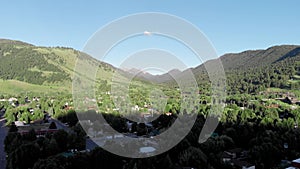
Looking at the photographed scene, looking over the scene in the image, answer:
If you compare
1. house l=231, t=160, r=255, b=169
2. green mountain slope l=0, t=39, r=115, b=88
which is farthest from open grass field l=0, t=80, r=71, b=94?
house l=231, t=160, r=255, b=169

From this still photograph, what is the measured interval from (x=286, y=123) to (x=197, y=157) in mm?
12936

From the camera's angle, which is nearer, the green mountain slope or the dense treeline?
the dense treeline

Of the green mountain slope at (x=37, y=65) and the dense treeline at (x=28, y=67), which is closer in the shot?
the dense treeline at (x=28, y=67)

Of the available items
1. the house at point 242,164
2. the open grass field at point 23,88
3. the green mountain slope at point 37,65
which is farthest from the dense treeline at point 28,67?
A: the house at point 242,164

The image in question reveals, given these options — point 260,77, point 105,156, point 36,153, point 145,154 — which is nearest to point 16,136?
point 36,153

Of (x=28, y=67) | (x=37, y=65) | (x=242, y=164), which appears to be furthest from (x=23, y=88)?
(x=242, y=164)

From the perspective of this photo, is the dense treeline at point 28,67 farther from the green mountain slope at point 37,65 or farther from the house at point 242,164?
the house at point 242,164

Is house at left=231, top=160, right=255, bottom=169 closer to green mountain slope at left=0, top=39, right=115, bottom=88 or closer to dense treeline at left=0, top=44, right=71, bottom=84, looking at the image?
green mountain slope at left=0, top=39, right=115, bottom=88

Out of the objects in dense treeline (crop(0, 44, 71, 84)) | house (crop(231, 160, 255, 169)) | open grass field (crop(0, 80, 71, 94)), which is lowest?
house (crop(231, 160, 255, 169))

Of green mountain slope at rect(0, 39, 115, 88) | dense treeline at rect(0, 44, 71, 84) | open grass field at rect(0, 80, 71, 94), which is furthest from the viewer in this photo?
green mountain slope at rect(0, 39, 115, 88)

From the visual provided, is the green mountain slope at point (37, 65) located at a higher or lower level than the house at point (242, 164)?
higher

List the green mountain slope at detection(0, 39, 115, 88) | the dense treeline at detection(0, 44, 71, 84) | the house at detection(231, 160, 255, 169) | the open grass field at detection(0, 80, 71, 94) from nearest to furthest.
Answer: the house at detection(231, 160, 255, 169) < the open grass field at detection(0, 80, 71, 94) < the dense treeline at detection(0, 44, 71, 84) < the green mountain slope at detection(0, 39, 115, 88)

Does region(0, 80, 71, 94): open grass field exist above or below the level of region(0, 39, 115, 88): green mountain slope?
below

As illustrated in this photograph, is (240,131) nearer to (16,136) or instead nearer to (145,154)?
(145,154)
